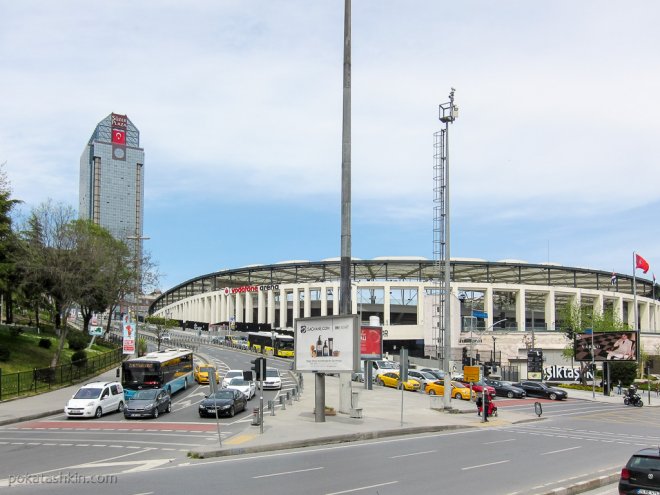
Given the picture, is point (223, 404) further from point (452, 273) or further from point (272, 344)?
point (452, 273)

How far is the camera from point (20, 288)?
2308 inches

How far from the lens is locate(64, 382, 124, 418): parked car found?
32438mm

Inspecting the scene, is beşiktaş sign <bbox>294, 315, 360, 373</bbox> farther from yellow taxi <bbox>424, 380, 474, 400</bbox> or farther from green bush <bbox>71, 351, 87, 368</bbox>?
green bush <bbox>71, 351, 87, 368</bbox>

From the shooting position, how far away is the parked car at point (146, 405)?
106 feet

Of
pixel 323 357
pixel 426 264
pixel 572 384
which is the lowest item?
pixel 572 384

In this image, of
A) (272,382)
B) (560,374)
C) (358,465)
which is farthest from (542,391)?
(358,465)

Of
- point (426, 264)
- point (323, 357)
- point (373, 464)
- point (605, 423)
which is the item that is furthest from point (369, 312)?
point (373, 464)

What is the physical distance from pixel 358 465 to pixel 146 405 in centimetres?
1620

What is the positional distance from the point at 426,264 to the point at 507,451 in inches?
3824

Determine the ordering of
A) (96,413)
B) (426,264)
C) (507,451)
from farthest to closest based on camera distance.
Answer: (426,264) < (96,413) < (507,451)

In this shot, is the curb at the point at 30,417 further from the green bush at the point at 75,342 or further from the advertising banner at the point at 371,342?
the advertising banner at the point at 371,342

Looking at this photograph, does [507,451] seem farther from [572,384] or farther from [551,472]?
[572,384]

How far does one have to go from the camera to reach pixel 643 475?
1294 cm

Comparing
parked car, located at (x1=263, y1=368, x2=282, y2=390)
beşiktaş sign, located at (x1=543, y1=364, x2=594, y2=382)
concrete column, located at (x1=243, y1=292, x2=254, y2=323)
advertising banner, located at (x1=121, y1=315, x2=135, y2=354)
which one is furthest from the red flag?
concrete column, located at (x1=243, y1=292, x2=254, y2=323)
